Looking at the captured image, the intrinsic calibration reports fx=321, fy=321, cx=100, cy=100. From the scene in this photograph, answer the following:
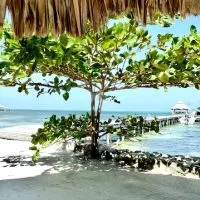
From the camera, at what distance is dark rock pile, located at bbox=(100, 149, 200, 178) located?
18.2 feet

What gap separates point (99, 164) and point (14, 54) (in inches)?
128

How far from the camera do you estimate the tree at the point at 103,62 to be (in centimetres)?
341

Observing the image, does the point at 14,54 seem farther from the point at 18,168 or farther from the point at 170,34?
the point at 18,168

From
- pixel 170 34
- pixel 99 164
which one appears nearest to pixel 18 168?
pixel 99 164

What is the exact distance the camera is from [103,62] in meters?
5.56

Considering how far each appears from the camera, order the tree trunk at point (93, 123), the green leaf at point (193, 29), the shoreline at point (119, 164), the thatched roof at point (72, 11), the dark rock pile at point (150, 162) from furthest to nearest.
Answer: the tree trunk at point (93, 123), the dark rock pile at point (150, 162), the shoreline at point (119, 164), the green leaf at point (193, 29), the thatched roof at point (72, 11)

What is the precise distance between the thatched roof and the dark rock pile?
3.82 m

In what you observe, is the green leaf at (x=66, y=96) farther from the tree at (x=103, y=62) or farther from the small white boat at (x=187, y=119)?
the small white boat at (x=187, y=119)

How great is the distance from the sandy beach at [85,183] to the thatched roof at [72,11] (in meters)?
2.61

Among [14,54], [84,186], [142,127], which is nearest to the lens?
Answer: [14,54]

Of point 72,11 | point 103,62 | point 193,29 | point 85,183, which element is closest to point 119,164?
point 85,183

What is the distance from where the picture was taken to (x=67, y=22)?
81.4 inches

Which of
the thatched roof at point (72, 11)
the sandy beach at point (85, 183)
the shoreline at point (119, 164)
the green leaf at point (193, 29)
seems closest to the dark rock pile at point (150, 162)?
the shoreline at point (119, 164)

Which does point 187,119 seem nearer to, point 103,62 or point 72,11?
point 103,62
